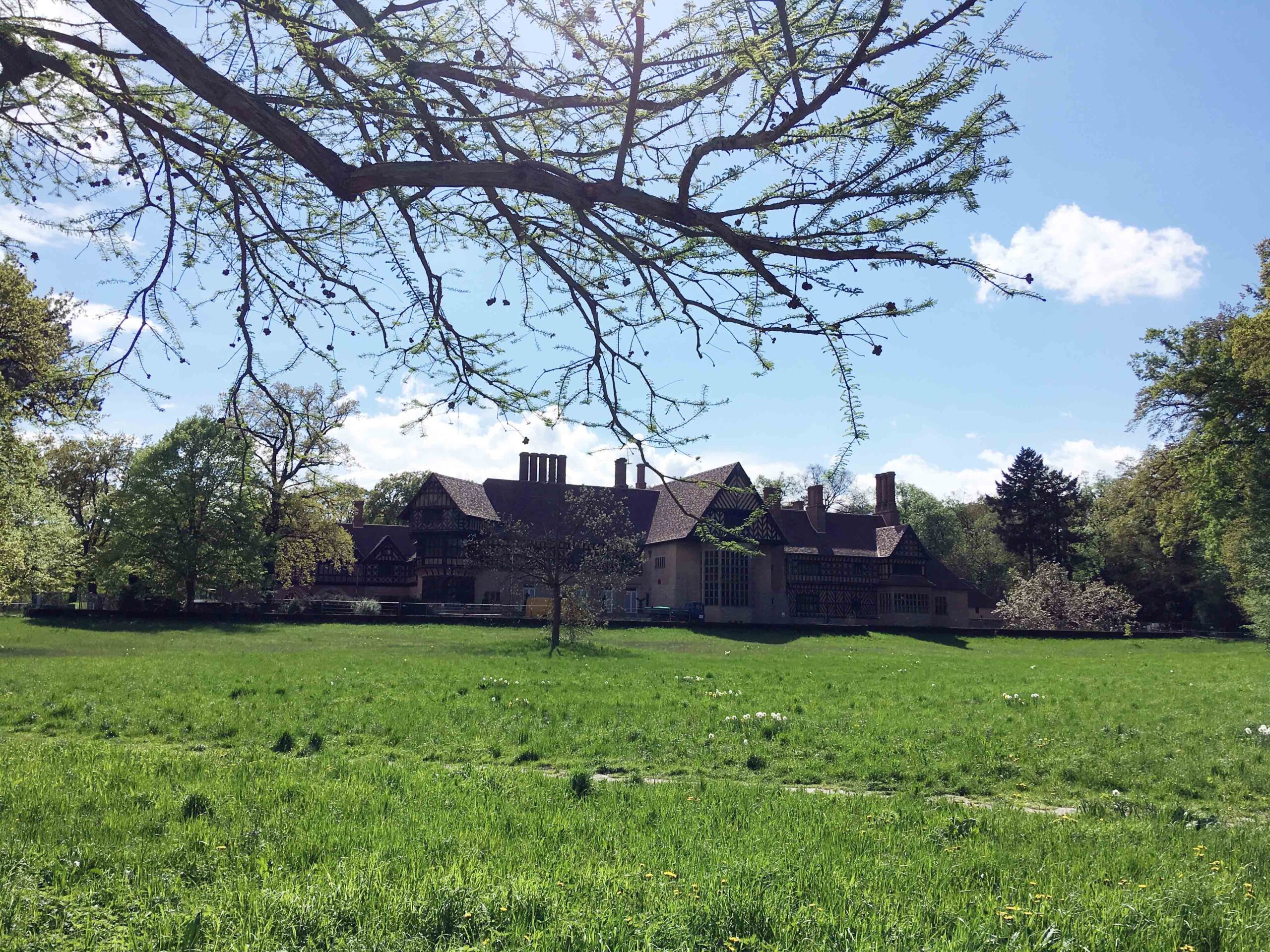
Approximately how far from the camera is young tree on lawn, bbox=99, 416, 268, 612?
4291cm

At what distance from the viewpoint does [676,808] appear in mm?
6633

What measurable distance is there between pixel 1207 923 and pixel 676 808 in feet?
11.2

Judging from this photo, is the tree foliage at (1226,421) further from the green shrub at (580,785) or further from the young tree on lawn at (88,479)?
the young tree on lawn at (88,479)

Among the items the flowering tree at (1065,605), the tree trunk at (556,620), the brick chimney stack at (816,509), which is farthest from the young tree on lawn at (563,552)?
the flowering tree at (1065,605)

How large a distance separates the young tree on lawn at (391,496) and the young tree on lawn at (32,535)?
3637 centimetres

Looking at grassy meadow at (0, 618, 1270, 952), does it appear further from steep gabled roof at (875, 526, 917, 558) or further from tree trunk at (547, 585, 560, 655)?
steep gabled roof at (875, 526, 917, 558)

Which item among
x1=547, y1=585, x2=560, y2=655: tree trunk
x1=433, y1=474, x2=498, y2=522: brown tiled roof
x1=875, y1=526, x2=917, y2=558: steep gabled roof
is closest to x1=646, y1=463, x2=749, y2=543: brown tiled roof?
x1=433, y1=474, x2=498, y2=522: brown tiled roof

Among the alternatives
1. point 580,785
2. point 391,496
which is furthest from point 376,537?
point 580,785

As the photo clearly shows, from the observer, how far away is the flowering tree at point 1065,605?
194ft

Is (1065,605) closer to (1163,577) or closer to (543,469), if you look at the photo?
(1163,577)

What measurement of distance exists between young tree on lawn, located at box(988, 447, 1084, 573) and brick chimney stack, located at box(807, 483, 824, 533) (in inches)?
936

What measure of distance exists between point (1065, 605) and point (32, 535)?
60774 mm

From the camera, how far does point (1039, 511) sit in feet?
256

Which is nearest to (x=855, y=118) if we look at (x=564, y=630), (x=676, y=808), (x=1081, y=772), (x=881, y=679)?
(x=676, y=808)
